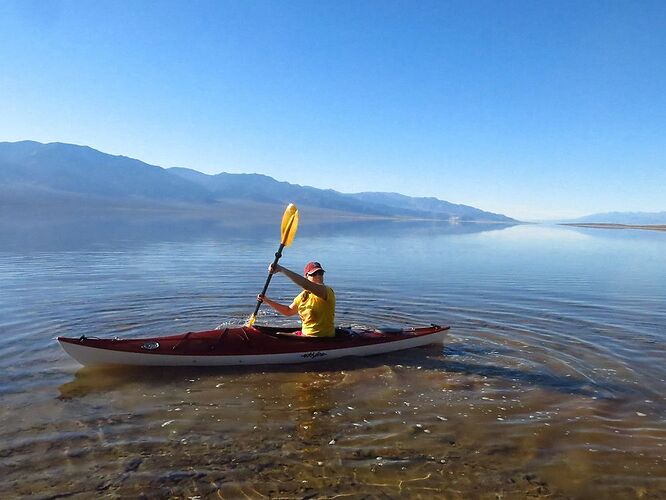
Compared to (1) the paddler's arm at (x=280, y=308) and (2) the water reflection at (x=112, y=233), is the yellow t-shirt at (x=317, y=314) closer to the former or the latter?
(1) the paddler's arm at (x=280, y=308)

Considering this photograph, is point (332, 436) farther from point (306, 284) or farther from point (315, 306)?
point (315, 306)

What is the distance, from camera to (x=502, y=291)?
2019cm

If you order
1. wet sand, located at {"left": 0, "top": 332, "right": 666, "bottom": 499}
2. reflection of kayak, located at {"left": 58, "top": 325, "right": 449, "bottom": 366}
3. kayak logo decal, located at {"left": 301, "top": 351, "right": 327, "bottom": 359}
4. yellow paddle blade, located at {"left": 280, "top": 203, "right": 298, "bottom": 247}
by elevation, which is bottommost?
wet sand, located at {"left": 0, "top": 332, "right": 666, "bottom": 499}

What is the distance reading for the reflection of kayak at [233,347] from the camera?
9.32 m

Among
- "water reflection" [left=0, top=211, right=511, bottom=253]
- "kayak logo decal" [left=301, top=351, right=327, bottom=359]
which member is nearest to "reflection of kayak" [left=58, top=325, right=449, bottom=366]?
"kayak logo decal" [left=301, top=351, right=327, bottom=359]

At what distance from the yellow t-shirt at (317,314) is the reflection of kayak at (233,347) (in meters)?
0.23

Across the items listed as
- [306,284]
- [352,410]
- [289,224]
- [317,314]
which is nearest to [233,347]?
[317,314]

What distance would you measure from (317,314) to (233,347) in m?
2.03

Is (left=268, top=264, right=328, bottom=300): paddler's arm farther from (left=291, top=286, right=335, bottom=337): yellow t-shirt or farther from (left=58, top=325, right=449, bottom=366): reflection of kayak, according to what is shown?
(left=58, top=325, right=449, bottom=366): reflection of kayak

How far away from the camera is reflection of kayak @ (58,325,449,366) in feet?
30.6

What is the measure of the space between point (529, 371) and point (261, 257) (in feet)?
75.8

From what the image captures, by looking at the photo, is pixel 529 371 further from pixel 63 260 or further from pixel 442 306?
pixel 63 260

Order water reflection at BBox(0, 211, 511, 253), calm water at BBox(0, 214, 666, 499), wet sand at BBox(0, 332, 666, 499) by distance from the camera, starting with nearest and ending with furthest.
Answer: wet sand at BBox(0, 332, 666, 499)
calm water at BBox(0, 214, 666, 499)
water reflection at BBox(0, 211, 511, 253)

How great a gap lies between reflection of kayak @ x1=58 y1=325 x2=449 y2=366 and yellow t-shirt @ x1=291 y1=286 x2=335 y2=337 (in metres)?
0.23
